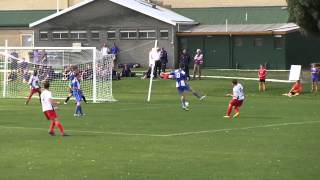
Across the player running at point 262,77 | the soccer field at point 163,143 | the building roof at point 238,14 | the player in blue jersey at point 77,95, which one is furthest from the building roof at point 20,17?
the player in blue jersey at point 77,95

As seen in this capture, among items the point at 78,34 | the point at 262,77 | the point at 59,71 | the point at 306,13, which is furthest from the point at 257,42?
the point at 59,71

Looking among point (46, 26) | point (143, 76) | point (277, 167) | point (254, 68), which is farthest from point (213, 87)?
point (277, 167)

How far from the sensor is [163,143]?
21797 mm

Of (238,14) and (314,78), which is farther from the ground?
(238,14)

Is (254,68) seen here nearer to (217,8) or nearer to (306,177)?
(217,8)

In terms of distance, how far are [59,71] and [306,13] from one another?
14020 millimetres

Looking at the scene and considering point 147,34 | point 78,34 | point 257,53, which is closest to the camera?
point 257,53

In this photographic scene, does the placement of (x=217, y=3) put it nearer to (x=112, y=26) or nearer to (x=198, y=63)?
(x=112, y=26)

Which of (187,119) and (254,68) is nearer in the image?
(187,119)

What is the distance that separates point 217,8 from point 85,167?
5582cm

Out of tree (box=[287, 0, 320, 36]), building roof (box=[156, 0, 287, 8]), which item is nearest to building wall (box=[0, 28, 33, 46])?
building roof (box=[156, 0, 287, 8])

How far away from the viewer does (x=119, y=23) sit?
2537 inches

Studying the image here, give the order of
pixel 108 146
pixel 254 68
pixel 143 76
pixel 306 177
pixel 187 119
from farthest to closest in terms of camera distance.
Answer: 1. pixel 254 68
2. pixel 143 76
3. pixel 187 119
4. pixel 108 146
5. pixel 306 177

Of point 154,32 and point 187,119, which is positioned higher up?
point 154,32
